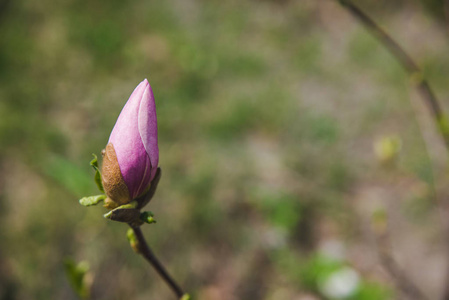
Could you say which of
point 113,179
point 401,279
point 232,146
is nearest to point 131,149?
point 113,179

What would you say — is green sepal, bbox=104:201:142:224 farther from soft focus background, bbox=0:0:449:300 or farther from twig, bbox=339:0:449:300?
soft focus background, bbox=0:0:449:300

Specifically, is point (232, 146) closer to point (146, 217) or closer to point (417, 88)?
point (417, 88)

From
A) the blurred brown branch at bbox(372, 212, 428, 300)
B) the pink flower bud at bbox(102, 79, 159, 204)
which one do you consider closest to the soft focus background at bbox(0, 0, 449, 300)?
the blurred brown branch at bbox(372, 212, 428, 300)

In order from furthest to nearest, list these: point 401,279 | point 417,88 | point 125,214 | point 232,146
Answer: point 232,146, point 401,279, point 417,88, point 125,214

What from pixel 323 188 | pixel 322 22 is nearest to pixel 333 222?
pixel 323 188

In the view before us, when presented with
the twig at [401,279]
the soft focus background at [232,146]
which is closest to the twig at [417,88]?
the twig at [401,279]

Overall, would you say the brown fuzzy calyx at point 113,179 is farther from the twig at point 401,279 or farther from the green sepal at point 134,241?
the twig at point 401,279

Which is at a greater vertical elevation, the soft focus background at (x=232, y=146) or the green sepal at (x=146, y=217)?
the soft focus background at (x=232, y=146)
